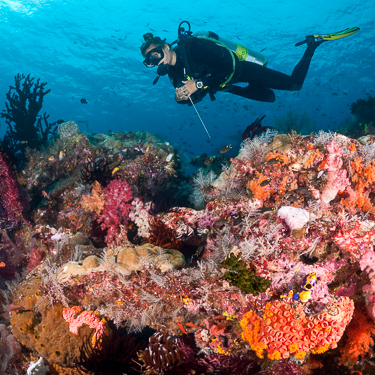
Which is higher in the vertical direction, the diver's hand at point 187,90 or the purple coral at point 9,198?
the diver's hand at point 187,90

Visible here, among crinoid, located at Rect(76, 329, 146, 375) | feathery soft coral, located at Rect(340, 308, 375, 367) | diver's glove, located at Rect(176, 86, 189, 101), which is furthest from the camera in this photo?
diver's glove, located at Rect(176, 86, 189, 101)

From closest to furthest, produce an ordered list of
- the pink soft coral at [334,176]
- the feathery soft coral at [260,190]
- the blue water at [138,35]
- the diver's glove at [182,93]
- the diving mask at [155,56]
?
the pink soft coral at [334,176]
the feathery soft coral at [260,190]
the diver's glove at [182,93]
the diving mask at [155,56]
the blue water at [138,35]

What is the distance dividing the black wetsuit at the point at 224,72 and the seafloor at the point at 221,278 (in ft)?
9.67

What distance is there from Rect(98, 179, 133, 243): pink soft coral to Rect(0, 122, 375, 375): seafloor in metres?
0.03

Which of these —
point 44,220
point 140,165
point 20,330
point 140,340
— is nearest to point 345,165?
point 140,340

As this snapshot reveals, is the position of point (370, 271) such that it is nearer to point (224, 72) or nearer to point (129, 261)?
point (129, 261)

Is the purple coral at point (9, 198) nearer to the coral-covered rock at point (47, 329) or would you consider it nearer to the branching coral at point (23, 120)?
the coral-covered rock at point (47, 329)

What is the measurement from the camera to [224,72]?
7.41m

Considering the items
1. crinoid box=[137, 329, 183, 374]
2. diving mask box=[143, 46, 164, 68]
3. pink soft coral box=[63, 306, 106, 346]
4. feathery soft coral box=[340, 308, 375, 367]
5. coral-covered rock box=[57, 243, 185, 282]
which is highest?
diving mask box=[143, 46, 164, 68]

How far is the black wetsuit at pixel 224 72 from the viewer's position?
700cm

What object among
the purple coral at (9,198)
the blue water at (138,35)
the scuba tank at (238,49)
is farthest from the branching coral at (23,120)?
the blue water at (138,35)

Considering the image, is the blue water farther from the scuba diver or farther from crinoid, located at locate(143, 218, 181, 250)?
crinoid, located at locate(143, 218, 181, 250)

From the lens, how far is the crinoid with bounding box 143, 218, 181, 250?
14.0 feet

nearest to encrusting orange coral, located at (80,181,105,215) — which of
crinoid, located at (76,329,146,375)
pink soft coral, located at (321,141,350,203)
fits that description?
crinoid, located at (76,329,146,375)
